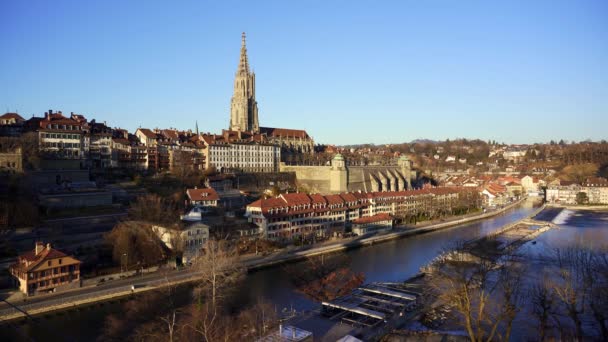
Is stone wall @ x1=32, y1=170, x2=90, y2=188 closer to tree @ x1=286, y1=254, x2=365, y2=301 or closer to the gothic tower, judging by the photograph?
tree @ x1=286, y1=254, x2=365, y2=301

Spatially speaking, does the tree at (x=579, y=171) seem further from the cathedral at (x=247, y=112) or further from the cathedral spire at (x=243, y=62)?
the cathedral spire at (x=243, y=62)

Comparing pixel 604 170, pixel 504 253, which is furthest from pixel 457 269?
pixel 604 170

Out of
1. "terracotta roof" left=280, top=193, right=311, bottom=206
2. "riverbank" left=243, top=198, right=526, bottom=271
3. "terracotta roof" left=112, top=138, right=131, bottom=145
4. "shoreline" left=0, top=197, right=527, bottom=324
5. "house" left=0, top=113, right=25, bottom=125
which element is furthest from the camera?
"terracotta roof" left=112, top=138, right=131, bottom=145

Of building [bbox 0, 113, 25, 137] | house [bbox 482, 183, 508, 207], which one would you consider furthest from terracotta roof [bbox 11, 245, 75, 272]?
house [bbox 482, 183, 508, 207]

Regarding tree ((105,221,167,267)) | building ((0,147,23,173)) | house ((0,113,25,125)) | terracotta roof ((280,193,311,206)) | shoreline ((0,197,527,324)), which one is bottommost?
shoreline ((0,197,527,324))

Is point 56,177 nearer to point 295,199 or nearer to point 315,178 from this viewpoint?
point 295,199

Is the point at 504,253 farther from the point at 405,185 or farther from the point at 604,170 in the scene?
the point at 604,170

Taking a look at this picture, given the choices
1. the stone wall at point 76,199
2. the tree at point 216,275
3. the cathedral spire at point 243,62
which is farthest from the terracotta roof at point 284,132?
the tree at point 216,275
